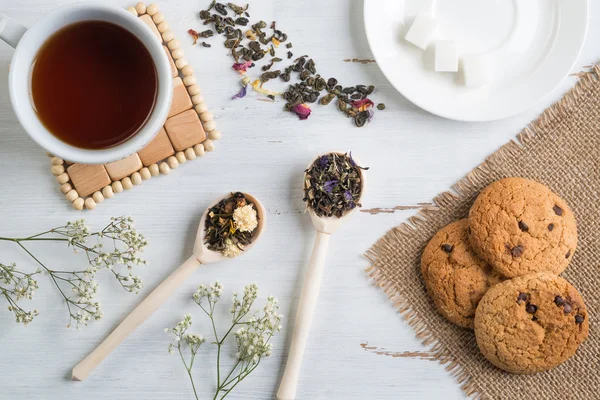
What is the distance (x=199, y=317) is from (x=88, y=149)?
597 millimetres

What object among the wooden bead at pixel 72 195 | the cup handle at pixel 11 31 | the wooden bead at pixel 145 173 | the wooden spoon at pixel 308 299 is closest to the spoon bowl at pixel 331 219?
the wooden spoon at pixel 308 299

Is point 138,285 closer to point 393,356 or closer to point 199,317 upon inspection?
point 199,317

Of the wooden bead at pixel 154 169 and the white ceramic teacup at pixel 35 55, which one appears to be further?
the wooden bead at pixel 154 169

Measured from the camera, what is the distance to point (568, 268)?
1.63m

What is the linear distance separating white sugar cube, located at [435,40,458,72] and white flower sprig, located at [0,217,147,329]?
96 centimetres

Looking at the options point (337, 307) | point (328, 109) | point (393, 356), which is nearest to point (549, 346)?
point (393, 356)

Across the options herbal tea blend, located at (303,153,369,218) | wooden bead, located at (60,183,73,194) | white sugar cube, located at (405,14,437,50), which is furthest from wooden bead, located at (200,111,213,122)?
white sugar cube, located at (405,14,437,50)

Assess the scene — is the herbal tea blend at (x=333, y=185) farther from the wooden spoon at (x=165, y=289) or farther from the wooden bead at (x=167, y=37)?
the wooden bead at (x=167, y=37)

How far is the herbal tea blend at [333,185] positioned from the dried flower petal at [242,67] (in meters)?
0.35

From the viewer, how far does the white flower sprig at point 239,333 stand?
61.6 inches

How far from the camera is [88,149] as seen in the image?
1.38 m

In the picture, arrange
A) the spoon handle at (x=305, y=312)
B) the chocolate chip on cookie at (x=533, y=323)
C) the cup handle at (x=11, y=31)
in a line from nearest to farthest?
the cup handle at (x=11, y=31) → the chocolate chip on cookie at (x=533, y=323) → the spoon handle at (x=305, y=312)

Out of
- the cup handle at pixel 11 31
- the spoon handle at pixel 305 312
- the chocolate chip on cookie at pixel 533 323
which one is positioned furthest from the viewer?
the spoon handle at pixel 305 312

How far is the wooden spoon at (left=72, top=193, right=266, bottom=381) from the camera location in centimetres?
158
